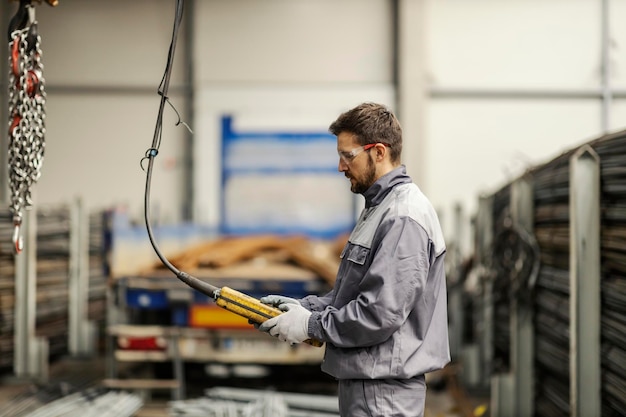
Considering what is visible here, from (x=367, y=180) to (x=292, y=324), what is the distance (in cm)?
62

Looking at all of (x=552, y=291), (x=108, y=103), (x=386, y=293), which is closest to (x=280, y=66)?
(x=108, y=103)

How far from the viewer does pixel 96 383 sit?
7715 mm

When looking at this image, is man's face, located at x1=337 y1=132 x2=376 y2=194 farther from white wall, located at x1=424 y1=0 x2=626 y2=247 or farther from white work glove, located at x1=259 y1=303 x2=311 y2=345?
white wall, located at x1=424 y1=0 x2=626 y2=247

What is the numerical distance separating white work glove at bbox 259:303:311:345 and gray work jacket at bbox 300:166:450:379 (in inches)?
1.0

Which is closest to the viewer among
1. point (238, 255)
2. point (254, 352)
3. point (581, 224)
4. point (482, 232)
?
point (581, 224)

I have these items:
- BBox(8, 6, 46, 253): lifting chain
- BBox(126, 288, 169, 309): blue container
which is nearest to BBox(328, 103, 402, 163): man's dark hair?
BBox(8, 6, 46, 253): lifting chain

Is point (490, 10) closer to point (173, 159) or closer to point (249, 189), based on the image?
point (249, 189)

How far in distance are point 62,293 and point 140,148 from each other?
3.72 metres

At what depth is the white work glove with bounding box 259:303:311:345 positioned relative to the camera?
2889 millimetres

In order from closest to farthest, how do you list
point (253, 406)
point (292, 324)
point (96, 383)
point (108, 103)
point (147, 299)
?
point (292, 324)
point (253, 406)
point (147, 299)
point (96, 383)
point (108, 103)

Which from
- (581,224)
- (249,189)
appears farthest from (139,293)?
(249,189)

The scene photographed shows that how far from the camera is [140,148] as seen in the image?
12586mm

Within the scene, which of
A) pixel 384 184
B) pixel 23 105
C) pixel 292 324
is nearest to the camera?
pixel 292 324

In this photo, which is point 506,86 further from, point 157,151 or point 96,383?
point 157,151
